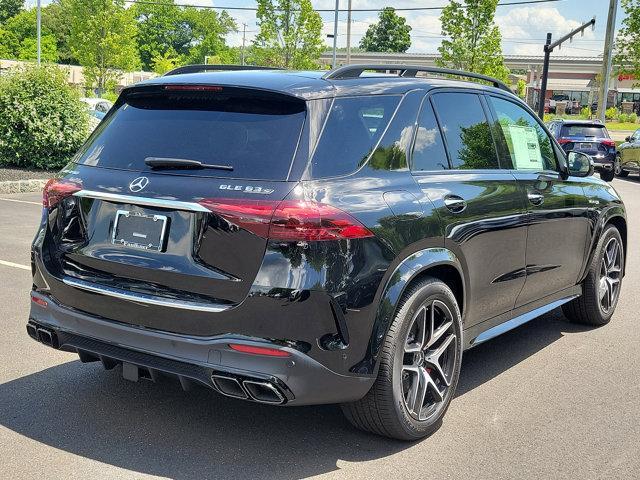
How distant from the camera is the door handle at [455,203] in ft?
13.8

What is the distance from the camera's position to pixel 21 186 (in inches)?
Result: 551

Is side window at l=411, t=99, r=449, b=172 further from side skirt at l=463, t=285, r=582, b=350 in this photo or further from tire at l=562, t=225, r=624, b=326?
tire at l=562, t=225, r=624, b=326

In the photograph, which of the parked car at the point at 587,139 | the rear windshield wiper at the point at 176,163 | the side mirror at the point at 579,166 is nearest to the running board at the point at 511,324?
the side mirror at the point at 579,166

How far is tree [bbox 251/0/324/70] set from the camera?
4634 centimetres

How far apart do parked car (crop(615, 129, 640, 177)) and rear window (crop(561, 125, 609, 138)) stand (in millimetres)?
891

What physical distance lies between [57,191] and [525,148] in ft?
10.1

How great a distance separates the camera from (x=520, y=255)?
493 centimetres

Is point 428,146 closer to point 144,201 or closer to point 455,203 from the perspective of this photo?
point 455,203

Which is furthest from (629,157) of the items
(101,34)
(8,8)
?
(8,8)

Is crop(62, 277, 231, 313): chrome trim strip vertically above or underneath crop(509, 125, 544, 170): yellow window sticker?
underneath

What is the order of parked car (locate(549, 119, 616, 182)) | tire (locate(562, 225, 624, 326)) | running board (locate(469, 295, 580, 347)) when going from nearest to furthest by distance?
running board (locate(469, 295, 580, 347)) → tire (locate(562, 225, 624, 326)) → parked car (locate(549, 119, 616, 182))

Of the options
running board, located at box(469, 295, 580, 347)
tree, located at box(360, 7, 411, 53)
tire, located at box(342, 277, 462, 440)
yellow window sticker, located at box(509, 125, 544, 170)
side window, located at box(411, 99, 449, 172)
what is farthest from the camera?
tree, located at box(360, 7, 411, 53)

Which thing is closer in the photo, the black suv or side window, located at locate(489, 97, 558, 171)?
the black suv

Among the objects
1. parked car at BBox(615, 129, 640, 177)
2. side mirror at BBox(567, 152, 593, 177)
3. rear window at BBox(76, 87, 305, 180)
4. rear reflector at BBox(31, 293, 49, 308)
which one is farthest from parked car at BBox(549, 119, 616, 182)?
rear reflector at BBox(31, 293, 49, 308)
